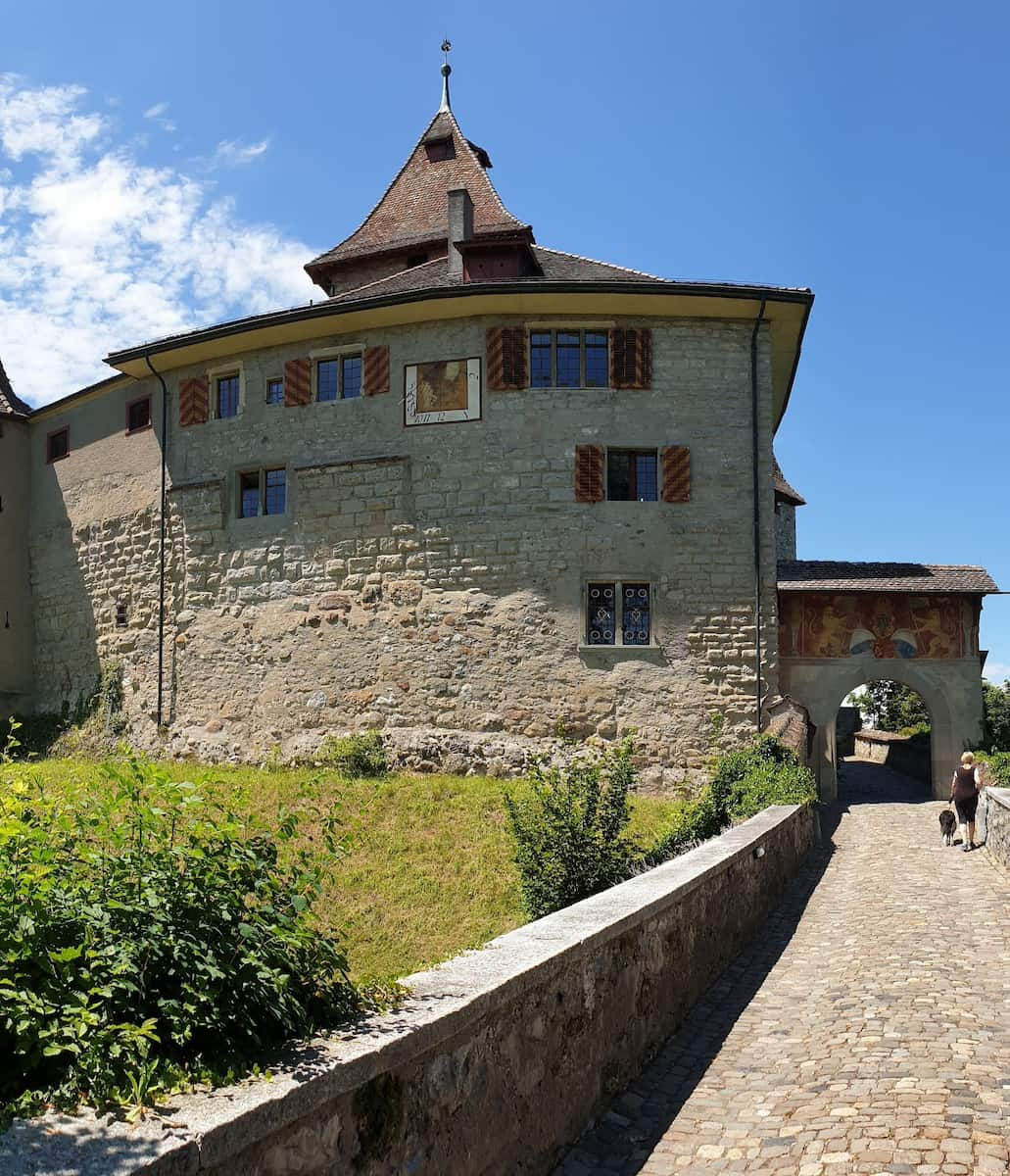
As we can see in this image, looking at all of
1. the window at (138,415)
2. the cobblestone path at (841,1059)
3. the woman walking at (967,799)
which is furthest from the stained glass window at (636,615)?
the window at (138,415)

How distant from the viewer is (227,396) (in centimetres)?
2220

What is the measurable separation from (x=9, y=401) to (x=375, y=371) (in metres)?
12.0

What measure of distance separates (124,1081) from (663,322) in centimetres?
1830

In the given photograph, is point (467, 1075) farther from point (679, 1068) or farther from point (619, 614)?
point (619, 614)

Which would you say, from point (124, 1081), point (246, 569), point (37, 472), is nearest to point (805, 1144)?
point (124, 1081)

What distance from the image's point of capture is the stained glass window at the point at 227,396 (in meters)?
22.0

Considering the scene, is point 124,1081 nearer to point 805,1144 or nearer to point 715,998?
point 805,1144

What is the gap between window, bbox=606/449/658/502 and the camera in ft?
63.9

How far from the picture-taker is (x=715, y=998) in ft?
23.4

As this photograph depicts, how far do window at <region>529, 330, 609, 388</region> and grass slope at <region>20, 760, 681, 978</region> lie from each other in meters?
7.20

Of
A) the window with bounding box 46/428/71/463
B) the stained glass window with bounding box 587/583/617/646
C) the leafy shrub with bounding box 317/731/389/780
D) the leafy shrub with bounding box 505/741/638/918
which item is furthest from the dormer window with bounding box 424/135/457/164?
the leafy shrub with bounding box 505/741/638/918

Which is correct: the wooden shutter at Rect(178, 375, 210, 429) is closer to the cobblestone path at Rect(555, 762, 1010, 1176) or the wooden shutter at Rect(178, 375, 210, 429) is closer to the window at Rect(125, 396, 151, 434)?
the window at Rect(125, 396, 151, 434)

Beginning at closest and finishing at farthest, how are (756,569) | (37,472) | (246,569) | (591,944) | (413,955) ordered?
(591,944)
(413,955)
(756,569)
(246,569)
(37,472)

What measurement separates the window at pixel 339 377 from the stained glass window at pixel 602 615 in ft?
19.8
